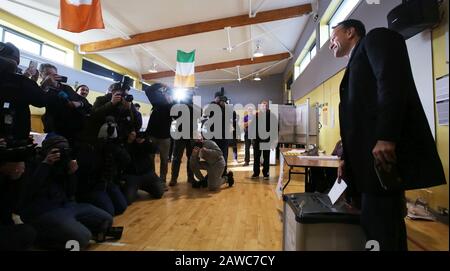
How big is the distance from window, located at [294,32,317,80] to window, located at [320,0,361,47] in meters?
0.54

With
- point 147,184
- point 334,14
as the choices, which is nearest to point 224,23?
point 334,14

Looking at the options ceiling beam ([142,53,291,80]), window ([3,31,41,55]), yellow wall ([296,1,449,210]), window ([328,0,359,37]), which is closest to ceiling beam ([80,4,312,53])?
window ([328,0,359,37])

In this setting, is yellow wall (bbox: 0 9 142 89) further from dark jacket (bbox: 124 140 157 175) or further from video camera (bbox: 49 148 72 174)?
video camera (bbox: 49 148 72 174)

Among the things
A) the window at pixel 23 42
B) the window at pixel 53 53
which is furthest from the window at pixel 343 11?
the window at pixel 53 53

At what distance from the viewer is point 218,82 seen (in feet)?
33.3

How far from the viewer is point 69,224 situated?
50.6 inches

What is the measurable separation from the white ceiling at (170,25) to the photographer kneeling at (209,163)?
2.48m

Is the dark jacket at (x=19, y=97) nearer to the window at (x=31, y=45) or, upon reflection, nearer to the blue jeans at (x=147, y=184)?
the blue jeans at (x=147, y=184)

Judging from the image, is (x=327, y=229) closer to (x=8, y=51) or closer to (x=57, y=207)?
(x=57, y=207)

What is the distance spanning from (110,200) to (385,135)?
1.97 metres

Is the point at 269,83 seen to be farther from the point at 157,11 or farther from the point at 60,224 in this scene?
the point at 60,224

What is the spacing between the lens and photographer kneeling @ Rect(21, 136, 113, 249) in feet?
4.17

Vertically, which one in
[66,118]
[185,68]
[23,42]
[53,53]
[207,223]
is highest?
[53,53]
